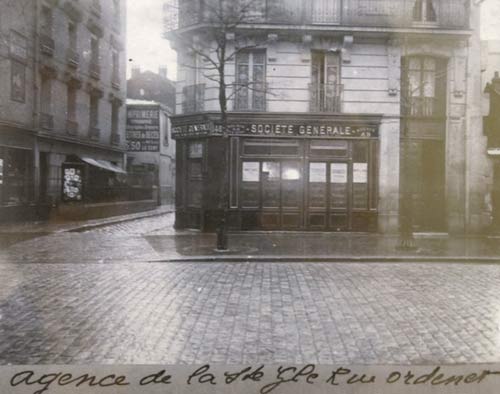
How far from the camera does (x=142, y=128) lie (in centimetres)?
3338

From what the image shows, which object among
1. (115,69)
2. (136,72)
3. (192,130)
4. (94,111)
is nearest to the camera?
(192,130)

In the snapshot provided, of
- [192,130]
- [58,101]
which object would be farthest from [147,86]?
[192,130]

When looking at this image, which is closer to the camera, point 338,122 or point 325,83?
point 338,122

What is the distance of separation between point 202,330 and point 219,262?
5522 millimetres

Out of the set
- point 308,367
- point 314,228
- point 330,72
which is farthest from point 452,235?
point 308,367

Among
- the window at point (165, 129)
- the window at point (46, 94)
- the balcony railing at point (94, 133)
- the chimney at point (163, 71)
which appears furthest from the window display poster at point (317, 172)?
the chimney at point (163, 71)

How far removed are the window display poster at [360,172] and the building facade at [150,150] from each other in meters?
14.4

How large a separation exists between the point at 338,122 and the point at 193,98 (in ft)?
17.6

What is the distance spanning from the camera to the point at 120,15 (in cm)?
3070

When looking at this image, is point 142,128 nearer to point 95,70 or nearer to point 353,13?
point 95,70

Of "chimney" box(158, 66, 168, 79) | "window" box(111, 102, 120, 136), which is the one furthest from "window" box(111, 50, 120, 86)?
"chimney" box(158, 66, 168, 79)

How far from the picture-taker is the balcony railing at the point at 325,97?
18.3 meters

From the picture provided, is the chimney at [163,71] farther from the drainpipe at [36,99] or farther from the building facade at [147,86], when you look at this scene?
the drainpipe at [36,99]

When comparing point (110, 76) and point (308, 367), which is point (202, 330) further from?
point (110, 76)
